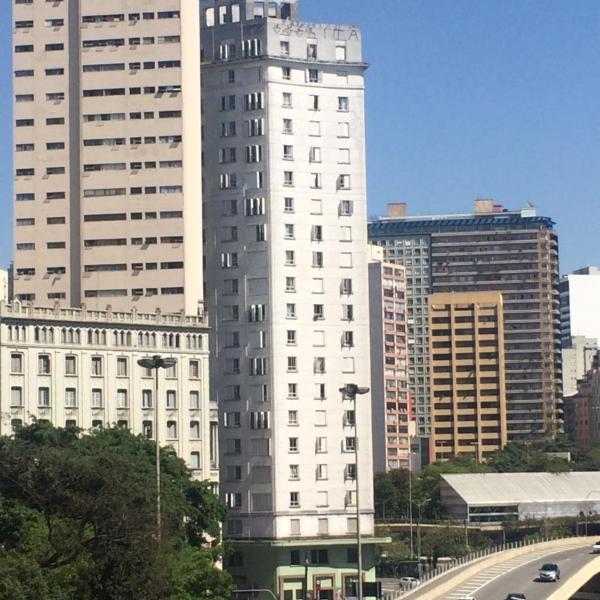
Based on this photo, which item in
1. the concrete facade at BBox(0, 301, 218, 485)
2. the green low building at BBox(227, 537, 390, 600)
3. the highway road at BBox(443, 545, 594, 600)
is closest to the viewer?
the concrete facade at BBox(0, 301, 218, 485)

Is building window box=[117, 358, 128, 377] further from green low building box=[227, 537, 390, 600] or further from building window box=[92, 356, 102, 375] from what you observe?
green low building box=[227, 537, 390, 600]

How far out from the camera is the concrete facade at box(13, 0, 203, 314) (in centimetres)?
15738

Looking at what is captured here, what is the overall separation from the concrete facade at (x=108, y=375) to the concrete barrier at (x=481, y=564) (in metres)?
20.5

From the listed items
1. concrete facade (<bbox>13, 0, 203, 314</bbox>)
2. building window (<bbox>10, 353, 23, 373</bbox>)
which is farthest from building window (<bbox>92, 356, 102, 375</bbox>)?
concrete facade (<bbox>13, 0, 203, 314</bbox>)

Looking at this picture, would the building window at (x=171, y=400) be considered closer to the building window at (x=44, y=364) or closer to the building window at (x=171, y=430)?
the building window at (x=171, y=430)

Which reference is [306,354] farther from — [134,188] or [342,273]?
[134,188]

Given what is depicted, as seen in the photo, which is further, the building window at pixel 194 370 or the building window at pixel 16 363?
the building window at pixel 194 370

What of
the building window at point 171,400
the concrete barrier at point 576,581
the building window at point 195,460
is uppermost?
the building window at point 171,400

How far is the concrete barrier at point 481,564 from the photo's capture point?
15025cm

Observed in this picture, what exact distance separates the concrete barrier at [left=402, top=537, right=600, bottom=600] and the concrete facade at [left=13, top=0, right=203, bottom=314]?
31.9 metres

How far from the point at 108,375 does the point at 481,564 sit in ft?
145

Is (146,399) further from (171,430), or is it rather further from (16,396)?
(16,396)

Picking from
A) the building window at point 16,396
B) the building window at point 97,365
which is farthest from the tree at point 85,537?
the building window at point 97,365

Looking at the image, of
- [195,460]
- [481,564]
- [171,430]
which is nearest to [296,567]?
[195,460]
